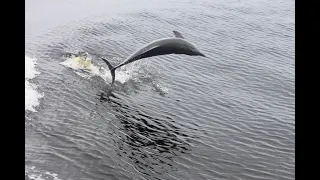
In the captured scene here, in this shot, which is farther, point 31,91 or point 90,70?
point 90,70

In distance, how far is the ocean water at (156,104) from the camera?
7.69 m

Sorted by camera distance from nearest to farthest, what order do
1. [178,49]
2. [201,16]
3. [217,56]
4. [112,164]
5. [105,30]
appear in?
[112,164] → [178,49] → [217,56] → [105,30] → [201,16]

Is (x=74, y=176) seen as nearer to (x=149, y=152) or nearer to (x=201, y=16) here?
(x=149, y=152)

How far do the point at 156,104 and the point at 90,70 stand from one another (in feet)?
10.3

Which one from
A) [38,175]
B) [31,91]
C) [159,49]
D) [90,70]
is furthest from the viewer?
[90,70]

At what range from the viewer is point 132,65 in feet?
45.1

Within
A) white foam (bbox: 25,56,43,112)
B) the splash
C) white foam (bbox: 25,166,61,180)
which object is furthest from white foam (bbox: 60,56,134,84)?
white foam (bbox: 25,166,61,180)

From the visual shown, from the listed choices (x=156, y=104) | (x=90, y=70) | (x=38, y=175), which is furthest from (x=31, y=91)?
(x=38, y=175)

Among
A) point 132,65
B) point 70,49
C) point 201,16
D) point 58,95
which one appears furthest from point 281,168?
point 201,16

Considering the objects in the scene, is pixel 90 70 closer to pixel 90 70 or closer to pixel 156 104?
pixel 90 70

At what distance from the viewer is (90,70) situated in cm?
1292

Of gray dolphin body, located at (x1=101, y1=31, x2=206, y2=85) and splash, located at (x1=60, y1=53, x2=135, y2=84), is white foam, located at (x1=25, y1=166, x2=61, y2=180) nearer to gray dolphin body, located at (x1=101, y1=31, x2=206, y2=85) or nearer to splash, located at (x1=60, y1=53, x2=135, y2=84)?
gray dolphin body, located at (x1=101, y1=31, x2=206, y2=85)

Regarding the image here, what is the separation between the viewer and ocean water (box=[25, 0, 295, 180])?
7691mm

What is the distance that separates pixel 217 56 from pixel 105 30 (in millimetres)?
5788
